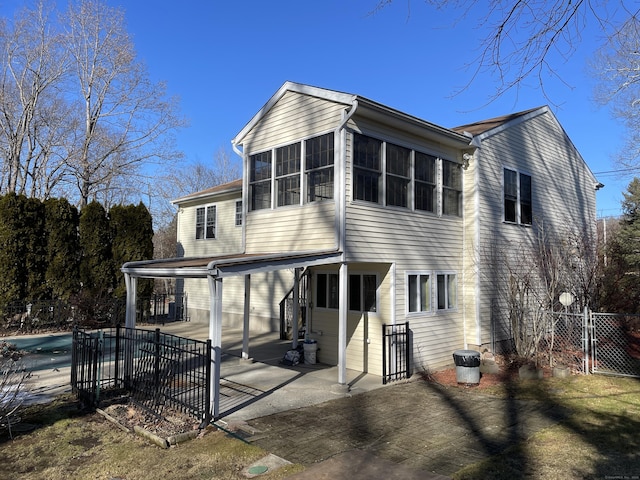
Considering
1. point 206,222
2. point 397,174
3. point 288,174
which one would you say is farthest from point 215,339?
point 206,222

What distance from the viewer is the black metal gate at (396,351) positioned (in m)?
8.92

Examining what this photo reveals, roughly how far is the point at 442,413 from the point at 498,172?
7717 mm

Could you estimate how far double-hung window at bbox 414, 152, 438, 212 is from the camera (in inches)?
406

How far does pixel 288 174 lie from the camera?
9.82 m

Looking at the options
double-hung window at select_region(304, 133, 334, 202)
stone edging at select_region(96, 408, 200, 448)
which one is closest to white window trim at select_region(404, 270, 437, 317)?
double-hung window at select_region(304, 133, 334, 202)

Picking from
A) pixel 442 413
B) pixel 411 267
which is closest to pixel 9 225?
pixel 411 267

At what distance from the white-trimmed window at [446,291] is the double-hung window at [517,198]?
2766 mm

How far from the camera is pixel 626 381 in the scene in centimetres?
873

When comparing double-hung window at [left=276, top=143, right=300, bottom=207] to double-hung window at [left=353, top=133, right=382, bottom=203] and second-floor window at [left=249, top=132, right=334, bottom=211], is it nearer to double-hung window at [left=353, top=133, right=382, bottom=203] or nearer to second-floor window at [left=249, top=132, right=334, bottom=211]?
second-floor window at [left=249, top=132, right=334, bottom=211]

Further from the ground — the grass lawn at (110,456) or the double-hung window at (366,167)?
the double-hung window at (366,167)

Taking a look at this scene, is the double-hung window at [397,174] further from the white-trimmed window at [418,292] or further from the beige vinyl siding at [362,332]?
the white-trimmed window at [418,292]

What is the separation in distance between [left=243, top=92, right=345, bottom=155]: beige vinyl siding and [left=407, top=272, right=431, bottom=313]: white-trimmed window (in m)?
3.98

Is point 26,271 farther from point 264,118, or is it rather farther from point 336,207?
point 336,207

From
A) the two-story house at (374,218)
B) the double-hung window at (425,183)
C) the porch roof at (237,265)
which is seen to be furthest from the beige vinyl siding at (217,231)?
the double-hung window at (425,183)
